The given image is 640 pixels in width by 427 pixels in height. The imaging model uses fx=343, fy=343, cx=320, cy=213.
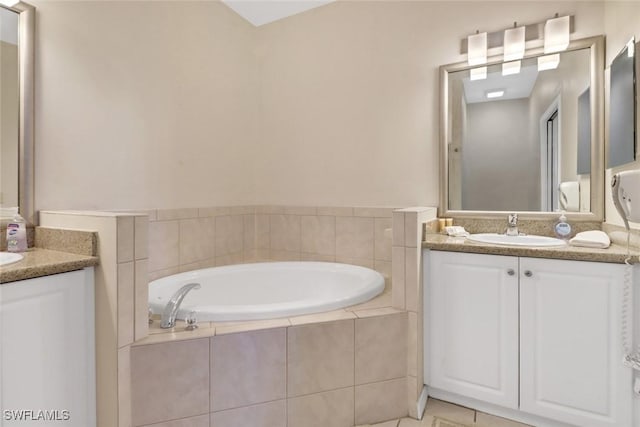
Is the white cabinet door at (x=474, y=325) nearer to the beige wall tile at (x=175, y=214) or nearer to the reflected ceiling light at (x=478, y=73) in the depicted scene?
the reflected ceiling light at (x=478, y=73)

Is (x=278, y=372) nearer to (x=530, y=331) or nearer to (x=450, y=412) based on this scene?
(x=450, y=412)

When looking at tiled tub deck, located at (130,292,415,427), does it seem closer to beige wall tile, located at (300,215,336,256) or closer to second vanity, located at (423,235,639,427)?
second vanity, located at (423,235,639,427)

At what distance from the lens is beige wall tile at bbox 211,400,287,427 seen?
4.69 ft

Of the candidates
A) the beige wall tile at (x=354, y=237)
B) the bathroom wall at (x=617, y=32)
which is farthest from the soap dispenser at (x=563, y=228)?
the beige wall tile at (x=354, y=237)

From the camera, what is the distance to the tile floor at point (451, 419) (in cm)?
165

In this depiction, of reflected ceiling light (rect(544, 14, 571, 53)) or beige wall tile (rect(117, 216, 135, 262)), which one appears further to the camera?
reflected ceiling light (rect(544, 14, 571, 53))

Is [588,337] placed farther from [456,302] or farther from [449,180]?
[449,180]

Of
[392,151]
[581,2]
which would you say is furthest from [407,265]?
[581,2]

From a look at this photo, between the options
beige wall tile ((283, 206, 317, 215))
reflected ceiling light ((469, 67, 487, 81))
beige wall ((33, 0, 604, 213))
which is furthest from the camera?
beige wall tile ((283, 206, 317, 215))

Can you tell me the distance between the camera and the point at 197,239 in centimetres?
243

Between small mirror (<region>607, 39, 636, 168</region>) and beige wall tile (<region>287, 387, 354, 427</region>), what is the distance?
5.64 ft

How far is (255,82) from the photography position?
2965 millimetres

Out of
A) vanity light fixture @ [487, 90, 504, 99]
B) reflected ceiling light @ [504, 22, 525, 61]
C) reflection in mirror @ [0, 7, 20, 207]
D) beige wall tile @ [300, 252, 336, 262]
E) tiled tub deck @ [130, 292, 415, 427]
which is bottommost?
tiled tub deck @ [130, 292, 415, 427]

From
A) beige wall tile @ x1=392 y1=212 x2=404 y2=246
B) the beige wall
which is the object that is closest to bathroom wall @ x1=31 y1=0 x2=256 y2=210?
the beige wall
